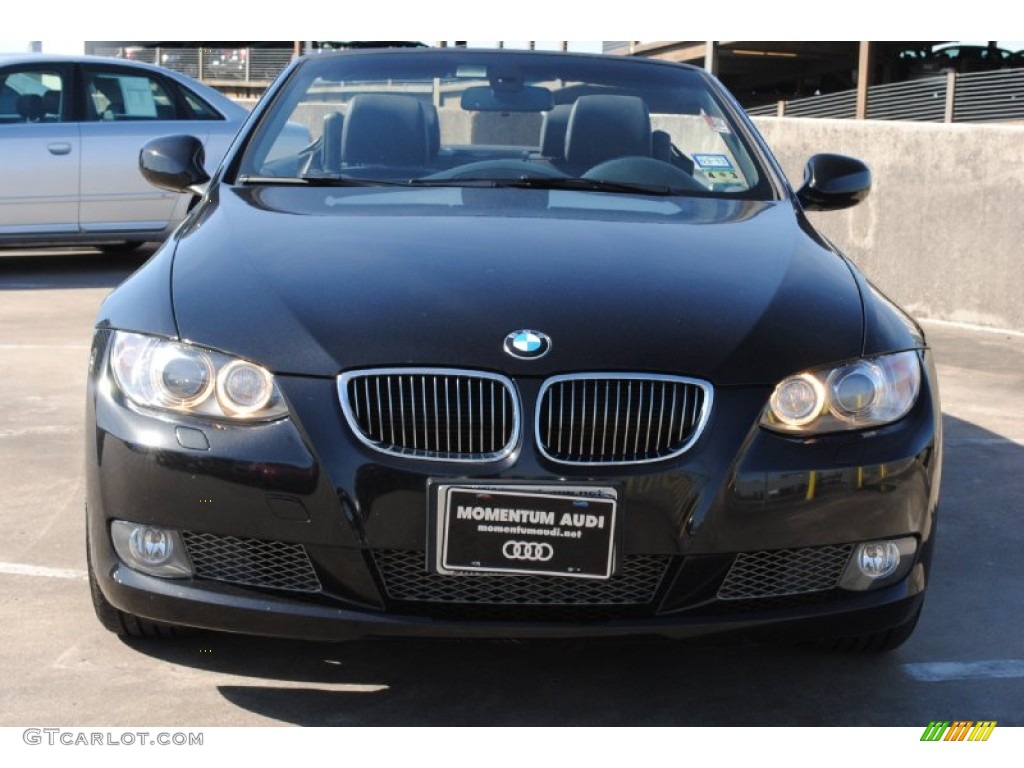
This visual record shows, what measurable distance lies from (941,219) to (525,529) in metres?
6.94

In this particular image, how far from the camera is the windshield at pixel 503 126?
175 inches

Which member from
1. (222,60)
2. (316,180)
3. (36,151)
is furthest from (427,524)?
(222,60)

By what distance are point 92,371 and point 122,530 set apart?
0.38m

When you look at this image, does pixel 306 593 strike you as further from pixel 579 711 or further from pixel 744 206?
pixel 744 206

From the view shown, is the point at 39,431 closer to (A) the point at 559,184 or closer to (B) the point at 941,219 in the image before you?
(A) the point at 559,184

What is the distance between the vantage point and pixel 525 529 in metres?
2.95

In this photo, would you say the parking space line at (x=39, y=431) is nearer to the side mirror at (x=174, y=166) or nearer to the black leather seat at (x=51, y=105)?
the side mirror at (x=174, y=166)

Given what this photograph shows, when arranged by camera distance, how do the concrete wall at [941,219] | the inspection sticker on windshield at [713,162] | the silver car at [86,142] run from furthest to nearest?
the silver car at [86,142], the concrete wall at [941,219], the inspection sticker on windshield at [713,162]

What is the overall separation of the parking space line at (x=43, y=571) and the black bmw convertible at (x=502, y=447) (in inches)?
27.4

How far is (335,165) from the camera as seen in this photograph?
14.6 feet

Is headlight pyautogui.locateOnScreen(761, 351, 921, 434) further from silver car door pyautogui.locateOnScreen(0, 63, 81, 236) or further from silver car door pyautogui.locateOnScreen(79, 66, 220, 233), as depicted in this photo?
silver car door pyautogui.locateOnScreen(0, 63, 81, 236)

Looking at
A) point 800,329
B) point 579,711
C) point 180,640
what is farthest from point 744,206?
point 180,640
